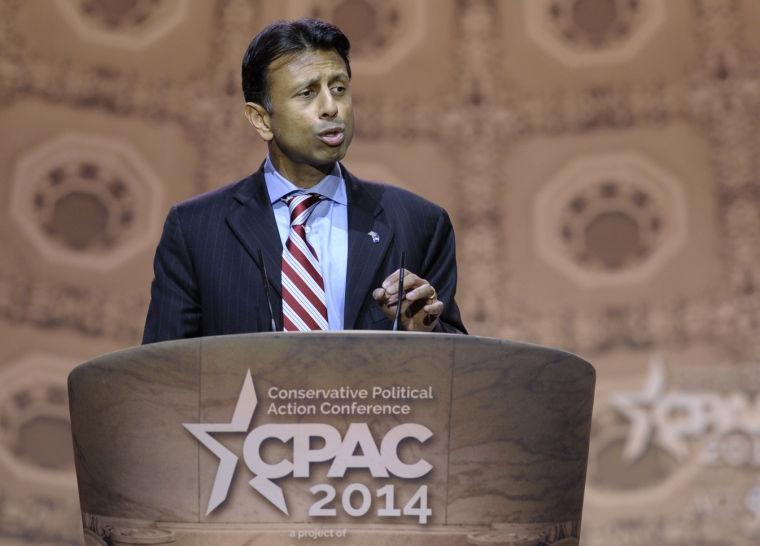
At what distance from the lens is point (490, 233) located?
419 centimetres

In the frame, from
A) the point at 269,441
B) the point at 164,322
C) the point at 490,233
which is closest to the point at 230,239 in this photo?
the point at 164,322

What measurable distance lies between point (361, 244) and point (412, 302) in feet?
0.92

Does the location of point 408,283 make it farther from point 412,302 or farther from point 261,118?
point 261,118

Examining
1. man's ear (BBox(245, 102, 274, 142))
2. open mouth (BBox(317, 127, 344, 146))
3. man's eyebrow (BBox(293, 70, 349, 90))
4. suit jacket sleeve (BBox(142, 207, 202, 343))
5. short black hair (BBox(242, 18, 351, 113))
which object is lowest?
suit jacket sleeve (BBox(142, 207, 202, 343))

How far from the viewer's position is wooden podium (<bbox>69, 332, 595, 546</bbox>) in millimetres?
1167

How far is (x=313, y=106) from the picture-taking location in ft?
5.79

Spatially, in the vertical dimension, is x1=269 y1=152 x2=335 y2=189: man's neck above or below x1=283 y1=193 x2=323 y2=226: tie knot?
above

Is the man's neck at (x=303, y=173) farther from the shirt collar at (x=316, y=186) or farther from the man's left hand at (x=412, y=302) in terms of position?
the man's left hand at (x=412, y=302)

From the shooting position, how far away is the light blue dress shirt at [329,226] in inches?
67.5

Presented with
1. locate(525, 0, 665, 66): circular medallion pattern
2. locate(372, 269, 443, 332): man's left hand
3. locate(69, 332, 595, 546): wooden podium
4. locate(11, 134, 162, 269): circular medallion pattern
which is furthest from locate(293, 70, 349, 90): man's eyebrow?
locate(525, 0, 665, 66): circular medallion pattern

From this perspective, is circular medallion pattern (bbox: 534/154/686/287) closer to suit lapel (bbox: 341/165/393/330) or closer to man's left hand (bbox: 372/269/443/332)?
suit lapel (bbox: 341/165/393/330)

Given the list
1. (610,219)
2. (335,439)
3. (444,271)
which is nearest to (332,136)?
(444,271)

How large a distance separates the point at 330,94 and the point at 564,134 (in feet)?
8.50

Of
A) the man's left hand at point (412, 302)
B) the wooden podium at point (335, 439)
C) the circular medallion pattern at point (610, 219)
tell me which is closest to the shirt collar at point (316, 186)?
the man's left hand at point (412, 302)
